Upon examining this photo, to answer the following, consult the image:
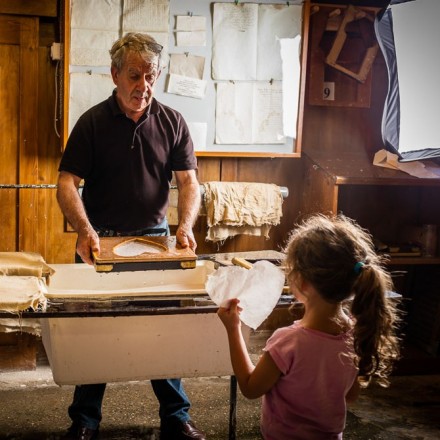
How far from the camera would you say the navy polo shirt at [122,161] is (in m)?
2.94

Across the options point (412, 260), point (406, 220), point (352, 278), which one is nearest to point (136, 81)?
point (352, 278)

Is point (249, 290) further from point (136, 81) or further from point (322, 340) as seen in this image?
point (136, 81)

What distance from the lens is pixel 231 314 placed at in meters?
1.81

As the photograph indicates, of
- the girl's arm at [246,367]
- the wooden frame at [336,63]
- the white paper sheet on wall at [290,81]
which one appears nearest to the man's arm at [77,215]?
the girl's arm at [246,367]

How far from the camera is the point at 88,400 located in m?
2.85

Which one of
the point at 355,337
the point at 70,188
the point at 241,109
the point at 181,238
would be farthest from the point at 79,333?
the point at 241,109

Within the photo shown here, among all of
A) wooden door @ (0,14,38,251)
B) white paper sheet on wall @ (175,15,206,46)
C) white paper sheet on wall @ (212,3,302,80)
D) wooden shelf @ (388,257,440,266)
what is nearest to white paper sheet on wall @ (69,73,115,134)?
wooden door @ (0,14,38,251)

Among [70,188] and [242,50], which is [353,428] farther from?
[242,50]

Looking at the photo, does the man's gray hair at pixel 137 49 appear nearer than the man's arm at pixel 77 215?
No

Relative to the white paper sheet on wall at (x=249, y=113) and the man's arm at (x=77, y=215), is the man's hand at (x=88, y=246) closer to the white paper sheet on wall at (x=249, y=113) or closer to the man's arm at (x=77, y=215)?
the man's arm at (x=77, y=215)

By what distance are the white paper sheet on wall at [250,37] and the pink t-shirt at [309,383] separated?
8.22 ft

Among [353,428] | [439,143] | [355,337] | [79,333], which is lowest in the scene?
[353,428]

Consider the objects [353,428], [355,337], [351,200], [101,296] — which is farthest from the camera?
[351,200]

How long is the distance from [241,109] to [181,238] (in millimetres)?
1633
